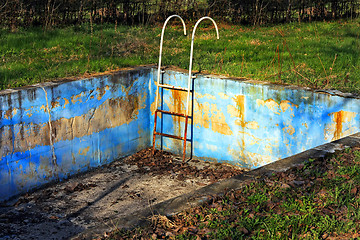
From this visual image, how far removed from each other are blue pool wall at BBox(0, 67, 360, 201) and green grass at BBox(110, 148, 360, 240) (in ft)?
11.1

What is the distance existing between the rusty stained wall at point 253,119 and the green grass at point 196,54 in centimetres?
49

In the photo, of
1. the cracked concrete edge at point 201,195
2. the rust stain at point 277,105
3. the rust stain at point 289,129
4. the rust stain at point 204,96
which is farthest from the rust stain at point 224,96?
the cracked concrete edge at point 201,195

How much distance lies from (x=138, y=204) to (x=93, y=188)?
1143mm

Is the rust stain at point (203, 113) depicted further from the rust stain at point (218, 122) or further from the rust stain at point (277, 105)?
the rust stain at point (277, 105)

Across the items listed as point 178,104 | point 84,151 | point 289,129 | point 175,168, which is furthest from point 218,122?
point 84,151

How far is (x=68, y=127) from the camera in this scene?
8.35 m

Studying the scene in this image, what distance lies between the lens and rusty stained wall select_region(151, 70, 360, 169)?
7766 millimetres

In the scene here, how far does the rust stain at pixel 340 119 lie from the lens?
24.6 feet

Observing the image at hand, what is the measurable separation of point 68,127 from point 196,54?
4.20 m

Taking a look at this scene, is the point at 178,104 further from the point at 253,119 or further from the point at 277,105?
the point at 277,105

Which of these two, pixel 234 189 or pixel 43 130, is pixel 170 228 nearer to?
A: pixel 234 189

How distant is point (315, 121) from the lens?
25.9 feet

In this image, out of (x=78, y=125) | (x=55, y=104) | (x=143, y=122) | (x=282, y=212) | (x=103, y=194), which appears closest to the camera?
(x=282, y=212)

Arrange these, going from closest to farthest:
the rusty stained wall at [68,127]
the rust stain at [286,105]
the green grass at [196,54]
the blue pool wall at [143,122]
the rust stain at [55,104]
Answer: the rusty stained wall at [68,127] < the blue pool wall at [143,122] < the rust stain at [55,104] < the rust stain at [286,105] < the green grass at [196,54]
